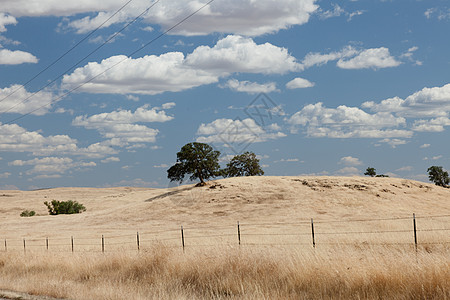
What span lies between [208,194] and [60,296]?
195 ft

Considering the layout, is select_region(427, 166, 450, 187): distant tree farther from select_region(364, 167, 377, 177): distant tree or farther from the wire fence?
the wire fence

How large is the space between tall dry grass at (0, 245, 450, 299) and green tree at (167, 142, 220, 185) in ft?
200

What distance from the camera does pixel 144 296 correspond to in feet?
41.0

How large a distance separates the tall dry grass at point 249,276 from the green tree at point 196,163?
61.0 metres

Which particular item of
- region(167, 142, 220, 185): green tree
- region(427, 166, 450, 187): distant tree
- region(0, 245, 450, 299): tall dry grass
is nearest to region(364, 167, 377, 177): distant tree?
region(427, 166, 450, 187): distant tree

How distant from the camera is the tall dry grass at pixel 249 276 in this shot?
10969 mm

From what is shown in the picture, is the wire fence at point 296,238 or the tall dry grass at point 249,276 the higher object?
the tall dry grass at point 249,276

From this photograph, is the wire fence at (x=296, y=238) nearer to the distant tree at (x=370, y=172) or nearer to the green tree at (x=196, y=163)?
the green tree at (x=196, y=163)

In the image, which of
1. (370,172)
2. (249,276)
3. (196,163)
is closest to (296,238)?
(249,276)

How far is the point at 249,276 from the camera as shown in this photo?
44.0 ft

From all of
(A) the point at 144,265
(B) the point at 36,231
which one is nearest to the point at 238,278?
(A) the point at 144,265

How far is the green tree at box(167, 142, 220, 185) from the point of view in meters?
79.9

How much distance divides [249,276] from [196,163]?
6659 centimetres

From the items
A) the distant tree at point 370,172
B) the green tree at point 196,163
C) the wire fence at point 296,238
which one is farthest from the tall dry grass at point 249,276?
the distant tree at point 370,172
